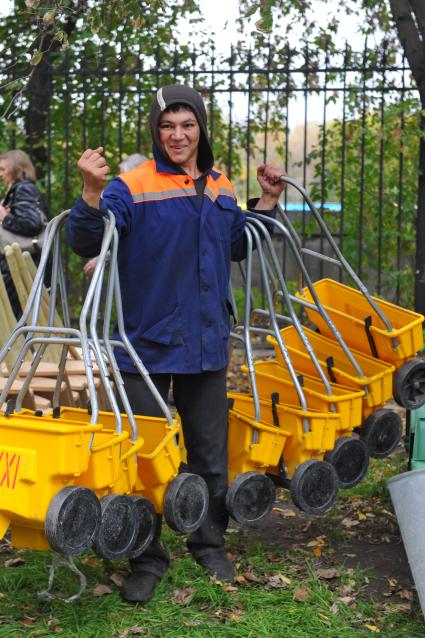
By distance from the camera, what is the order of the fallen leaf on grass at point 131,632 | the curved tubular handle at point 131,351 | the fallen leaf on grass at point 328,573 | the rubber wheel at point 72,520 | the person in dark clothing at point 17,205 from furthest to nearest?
the person in dark clothing at point 17,205
the fallen leaf on grass at point 328,573
the fallen leaf on grass at point 131,632
the curved tubular handle at point 131,351
the rubber wheel at point 72,520

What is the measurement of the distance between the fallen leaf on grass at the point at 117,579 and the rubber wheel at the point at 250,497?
0.52 meters

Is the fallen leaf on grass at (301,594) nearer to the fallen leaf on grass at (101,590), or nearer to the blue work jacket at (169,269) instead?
the fallen leaf on grass at (101,590)

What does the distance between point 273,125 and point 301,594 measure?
5.40 m

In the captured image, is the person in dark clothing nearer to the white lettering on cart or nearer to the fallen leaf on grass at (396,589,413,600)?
the fallen leaf on grass at (396,589,413,600)

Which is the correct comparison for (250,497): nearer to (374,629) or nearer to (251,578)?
(251,578)

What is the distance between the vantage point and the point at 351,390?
13.6 feet

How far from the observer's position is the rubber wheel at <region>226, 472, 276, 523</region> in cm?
370

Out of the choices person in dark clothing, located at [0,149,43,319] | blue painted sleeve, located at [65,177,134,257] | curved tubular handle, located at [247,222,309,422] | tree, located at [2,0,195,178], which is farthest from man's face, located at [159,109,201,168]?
tree, located at [2,0,195,178]

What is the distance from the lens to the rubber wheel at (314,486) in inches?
149

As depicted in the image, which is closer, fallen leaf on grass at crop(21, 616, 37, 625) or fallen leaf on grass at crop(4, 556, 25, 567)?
fallen leaf on grass at crop(21, 616, 37, 625)

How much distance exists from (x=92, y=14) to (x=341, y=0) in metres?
3.87

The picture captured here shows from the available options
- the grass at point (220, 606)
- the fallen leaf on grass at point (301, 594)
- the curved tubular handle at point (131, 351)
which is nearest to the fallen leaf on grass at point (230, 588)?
the grass at point (220, 606)

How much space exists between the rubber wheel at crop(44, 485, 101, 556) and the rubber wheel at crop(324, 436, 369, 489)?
4.23 feet

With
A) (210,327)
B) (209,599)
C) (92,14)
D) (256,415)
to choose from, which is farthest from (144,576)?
(92,14)
